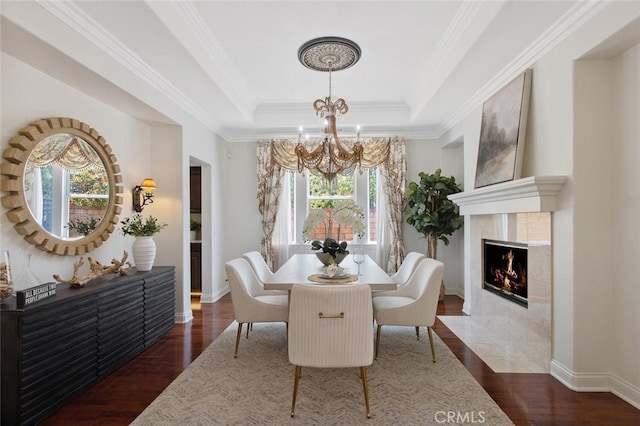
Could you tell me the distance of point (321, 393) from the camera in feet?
8.01

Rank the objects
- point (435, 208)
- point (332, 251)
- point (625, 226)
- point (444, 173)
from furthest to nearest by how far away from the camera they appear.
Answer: point (444, 173) < point (435, 208) < point (332, 251) < point (625, 226)

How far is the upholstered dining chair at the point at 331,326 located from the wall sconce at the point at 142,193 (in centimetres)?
259

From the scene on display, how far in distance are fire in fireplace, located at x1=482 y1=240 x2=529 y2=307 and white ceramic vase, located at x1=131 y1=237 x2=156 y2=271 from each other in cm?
361

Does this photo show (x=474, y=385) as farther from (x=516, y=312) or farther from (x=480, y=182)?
(x=480, y=182)

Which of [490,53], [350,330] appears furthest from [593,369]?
[490,53]

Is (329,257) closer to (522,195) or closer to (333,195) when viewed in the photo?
(522,195)

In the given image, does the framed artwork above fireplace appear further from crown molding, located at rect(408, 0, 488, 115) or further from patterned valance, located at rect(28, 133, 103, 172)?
patterned valance, located at rect(28, 133, 103, 172)

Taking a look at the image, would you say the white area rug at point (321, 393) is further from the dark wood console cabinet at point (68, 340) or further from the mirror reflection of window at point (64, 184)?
the mirror reflection of window at point (64, 184)

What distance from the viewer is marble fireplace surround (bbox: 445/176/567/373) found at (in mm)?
2730

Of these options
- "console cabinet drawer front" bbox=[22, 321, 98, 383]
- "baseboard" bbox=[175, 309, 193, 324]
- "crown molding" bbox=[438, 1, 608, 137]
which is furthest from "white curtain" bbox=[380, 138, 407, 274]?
"console cabinet drawer front" bbox=[22, 321, 98, 383]

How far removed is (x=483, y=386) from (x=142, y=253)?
128 inches

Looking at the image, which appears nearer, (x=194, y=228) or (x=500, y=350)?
(x=500, y=350)

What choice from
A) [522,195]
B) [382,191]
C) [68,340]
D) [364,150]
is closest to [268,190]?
[364,150]

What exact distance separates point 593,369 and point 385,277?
1.57 meters
